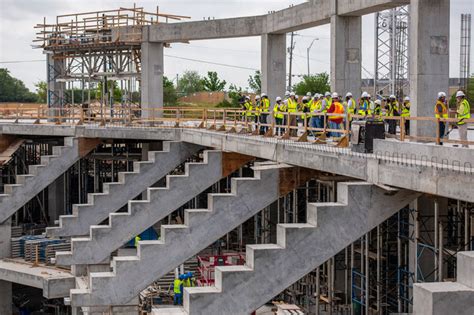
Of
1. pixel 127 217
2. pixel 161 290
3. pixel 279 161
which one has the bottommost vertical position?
pixel 161 290

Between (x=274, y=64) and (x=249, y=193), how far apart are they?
1168 cm

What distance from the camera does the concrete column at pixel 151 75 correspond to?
35.2 m

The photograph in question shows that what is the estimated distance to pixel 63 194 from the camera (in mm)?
37344

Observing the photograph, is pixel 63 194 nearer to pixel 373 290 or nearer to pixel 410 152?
pixel 373 290

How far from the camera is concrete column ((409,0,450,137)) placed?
18125 mm

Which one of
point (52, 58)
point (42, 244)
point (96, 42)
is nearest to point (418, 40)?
point (42, 244)

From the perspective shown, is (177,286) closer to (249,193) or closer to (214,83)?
(249,193)

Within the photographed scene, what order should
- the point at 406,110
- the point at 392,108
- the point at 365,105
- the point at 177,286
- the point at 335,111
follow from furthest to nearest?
the point at 177,286 < the point at 406,110 < the point at 392,108 < the point at 365,105 < the point at 335,111

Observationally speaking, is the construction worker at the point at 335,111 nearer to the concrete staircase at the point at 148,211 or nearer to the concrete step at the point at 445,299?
the concrete staircase at the point at 148,211

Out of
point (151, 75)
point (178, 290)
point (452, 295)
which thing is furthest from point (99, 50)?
point (452, 295)

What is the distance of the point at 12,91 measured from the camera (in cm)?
11412

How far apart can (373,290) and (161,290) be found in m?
7.20

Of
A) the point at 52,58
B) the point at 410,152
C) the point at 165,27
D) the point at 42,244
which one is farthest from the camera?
the point at 52,58

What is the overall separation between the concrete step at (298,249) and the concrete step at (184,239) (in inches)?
158
